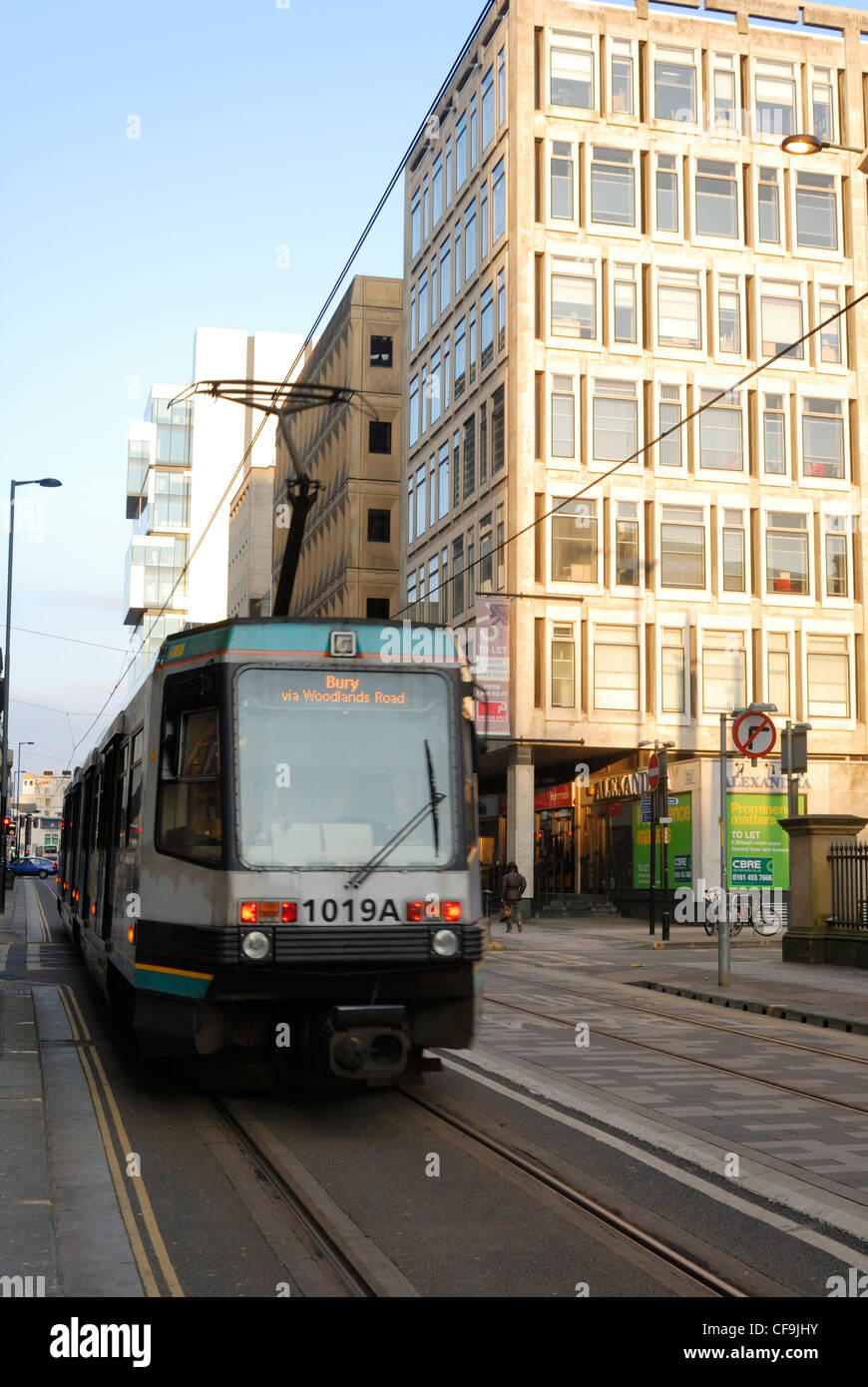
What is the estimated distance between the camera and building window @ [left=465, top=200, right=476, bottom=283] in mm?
45000

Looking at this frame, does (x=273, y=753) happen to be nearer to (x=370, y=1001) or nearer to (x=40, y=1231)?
(x=370, y=1001)

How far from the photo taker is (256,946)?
7973 millimetres

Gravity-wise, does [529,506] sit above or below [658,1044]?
above

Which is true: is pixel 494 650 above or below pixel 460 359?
below

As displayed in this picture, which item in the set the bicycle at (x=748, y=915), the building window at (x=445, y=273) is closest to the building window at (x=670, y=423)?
the building window at (x=445, y=273)

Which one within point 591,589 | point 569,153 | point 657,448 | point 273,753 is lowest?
point 273,753

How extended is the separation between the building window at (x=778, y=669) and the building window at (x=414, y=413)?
1593 cm

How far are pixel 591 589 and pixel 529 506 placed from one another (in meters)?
2.96

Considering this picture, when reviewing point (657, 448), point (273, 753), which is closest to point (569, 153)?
point (657, 448)

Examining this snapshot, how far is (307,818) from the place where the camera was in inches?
327

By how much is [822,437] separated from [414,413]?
15.3 meters

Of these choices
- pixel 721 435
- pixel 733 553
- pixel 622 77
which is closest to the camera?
pixel 733 553

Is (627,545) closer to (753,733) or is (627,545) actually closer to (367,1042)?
(753,733)

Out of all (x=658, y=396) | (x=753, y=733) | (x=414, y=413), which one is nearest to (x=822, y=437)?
(x=658, y=396)
